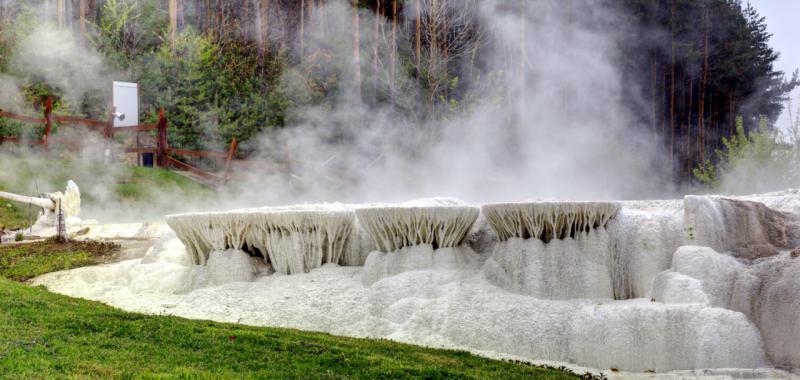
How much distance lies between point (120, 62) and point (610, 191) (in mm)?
13644

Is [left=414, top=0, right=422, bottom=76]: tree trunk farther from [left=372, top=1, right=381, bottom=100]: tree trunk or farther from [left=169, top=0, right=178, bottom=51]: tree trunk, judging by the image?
[left=169, top=0, right=178, bottom=51]: tree trunk

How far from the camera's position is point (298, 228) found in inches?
295

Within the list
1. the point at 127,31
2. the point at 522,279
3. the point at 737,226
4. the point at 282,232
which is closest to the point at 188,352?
the point at 522,279

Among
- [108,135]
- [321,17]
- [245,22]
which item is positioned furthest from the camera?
[321,17]

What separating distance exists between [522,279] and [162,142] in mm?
12435

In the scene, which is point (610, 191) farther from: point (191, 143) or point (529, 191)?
point (191, 143)

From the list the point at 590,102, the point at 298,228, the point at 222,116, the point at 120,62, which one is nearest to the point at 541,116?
the point at 590,102

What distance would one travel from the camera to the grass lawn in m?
3.85

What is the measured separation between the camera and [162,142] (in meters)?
16.4

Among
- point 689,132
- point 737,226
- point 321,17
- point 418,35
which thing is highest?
point 321,17

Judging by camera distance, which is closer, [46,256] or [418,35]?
[46,256]

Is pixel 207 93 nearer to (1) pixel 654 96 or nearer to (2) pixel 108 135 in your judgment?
(2) pixel 108 135

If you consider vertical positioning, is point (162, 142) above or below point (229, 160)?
above

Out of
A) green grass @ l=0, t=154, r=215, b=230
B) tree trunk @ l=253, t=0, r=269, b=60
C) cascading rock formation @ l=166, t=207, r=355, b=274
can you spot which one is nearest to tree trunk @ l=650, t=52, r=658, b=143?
tree trunk @ l=253, t=0, r=269, b=60
